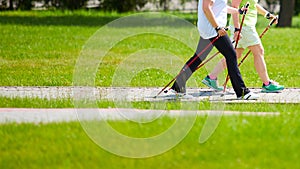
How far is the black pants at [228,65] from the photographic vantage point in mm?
9352

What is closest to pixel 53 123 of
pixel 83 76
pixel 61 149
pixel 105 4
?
pixel 61 149

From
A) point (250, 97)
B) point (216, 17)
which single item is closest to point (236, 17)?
point (216, 17)

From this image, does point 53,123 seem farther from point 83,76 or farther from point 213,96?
point 83,76

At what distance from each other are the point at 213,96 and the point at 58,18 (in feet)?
51.5

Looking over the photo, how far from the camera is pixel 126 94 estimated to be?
1002cm

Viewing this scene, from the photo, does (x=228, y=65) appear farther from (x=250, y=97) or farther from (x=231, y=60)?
(x=250, y=97)

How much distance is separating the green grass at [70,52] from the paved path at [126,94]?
0.51 meters

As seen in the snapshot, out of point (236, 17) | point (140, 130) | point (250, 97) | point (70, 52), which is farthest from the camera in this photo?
point (70, 52)

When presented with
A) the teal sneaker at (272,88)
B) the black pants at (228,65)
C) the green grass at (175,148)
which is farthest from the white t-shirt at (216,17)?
the green grass at (175,148)

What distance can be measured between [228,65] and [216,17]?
0.59m

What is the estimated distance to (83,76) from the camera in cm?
1120

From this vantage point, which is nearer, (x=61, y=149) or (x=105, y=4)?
(x=61, y=149)

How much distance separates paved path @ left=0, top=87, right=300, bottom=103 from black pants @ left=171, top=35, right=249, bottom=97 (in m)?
0.16

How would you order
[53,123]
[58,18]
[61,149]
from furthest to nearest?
[58,18]
[53,123]
[61,149]
